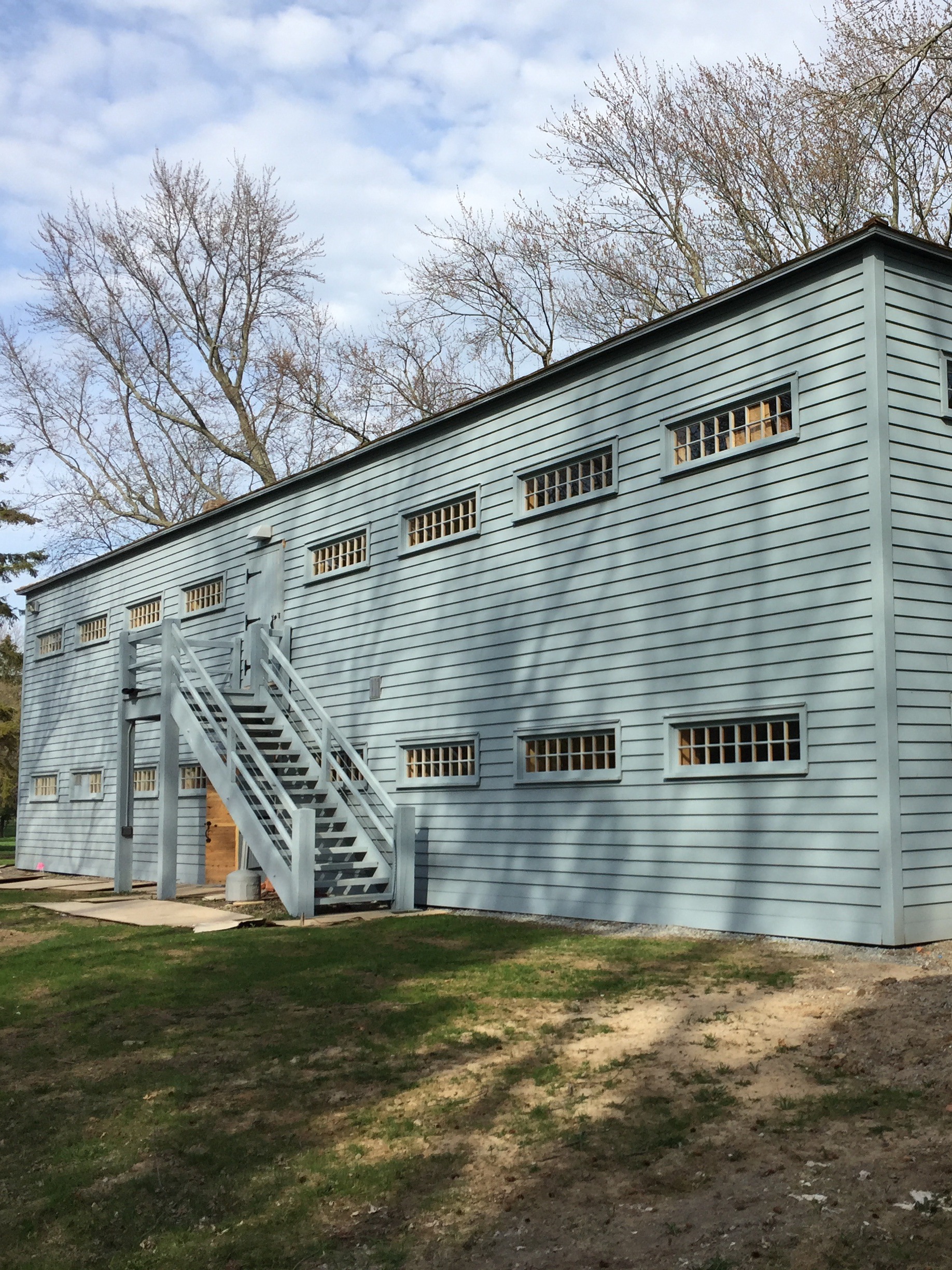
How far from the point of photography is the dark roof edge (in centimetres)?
1070

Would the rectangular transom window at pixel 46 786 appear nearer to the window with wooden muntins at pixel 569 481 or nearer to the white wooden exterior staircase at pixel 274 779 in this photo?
the white wooden exterior staircase at pixel 274 779

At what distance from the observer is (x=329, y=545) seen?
1838 centimetres

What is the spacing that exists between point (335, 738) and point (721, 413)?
7091mm

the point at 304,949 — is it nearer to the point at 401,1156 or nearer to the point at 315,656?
the point at 401,1156

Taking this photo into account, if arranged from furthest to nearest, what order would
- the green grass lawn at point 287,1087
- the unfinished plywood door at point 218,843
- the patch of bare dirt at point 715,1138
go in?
the unfinished plywood door at point 218,843
the green grass lawn at point 287,1087
the patch of bare dirt at point 715,1138

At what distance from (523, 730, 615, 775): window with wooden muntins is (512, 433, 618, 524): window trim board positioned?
2.59m

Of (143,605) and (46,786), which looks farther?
(46,786)

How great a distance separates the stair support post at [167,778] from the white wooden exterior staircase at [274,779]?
0.02 meters

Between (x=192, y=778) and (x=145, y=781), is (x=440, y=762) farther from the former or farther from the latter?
(x=145, y=781)

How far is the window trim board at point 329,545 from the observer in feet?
57.0

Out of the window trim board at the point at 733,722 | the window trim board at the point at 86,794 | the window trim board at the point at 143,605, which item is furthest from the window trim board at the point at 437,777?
the window trim board at the point at 86,794

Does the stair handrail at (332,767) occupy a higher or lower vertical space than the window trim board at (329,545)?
lower

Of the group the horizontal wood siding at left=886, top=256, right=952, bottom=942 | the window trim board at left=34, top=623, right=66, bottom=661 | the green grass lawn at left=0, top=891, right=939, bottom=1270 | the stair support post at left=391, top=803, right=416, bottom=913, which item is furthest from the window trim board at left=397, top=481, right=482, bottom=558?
the window trim board at left=34, top=623, right=66, bottom=661

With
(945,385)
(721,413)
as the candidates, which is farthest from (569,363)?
(945,385)
